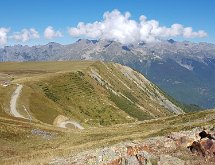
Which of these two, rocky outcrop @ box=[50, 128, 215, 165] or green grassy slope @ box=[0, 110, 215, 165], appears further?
green grassy slope @ box=[0, 110, 215, 165]

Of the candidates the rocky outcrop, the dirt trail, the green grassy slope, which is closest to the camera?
the rocky outcrop

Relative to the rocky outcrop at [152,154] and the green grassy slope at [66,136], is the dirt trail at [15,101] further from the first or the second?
the rocky outcrop at [152,154]

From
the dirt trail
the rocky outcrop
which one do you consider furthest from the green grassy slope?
the dirt trail

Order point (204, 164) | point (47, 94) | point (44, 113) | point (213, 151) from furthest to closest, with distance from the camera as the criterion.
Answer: point (47, 94), point (44, 113), point (213, 151), point (204, 164)

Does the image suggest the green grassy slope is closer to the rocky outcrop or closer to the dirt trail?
the rocky outcrop

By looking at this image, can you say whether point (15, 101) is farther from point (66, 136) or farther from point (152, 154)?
point (152, 154)

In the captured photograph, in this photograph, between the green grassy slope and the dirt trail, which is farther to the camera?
the dirt trail

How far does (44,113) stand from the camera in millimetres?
150125

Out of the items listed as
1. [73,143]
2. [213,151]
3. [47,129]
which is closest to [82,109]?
[47,129]

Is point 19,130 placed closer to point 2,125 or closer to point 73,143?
point 2,125

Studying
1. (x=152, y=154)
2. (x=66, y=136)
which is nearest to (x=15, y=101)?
(x=66, y=136)

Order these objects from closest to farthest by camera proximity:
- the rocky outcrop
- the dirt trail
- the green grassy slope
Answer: the rocky outcrop → the green grassy slope → the dirt trail

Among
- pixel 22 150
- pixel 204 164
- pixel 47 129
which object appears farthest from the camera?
pixel 47 129

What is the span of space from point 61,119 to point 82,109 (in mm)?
47172
